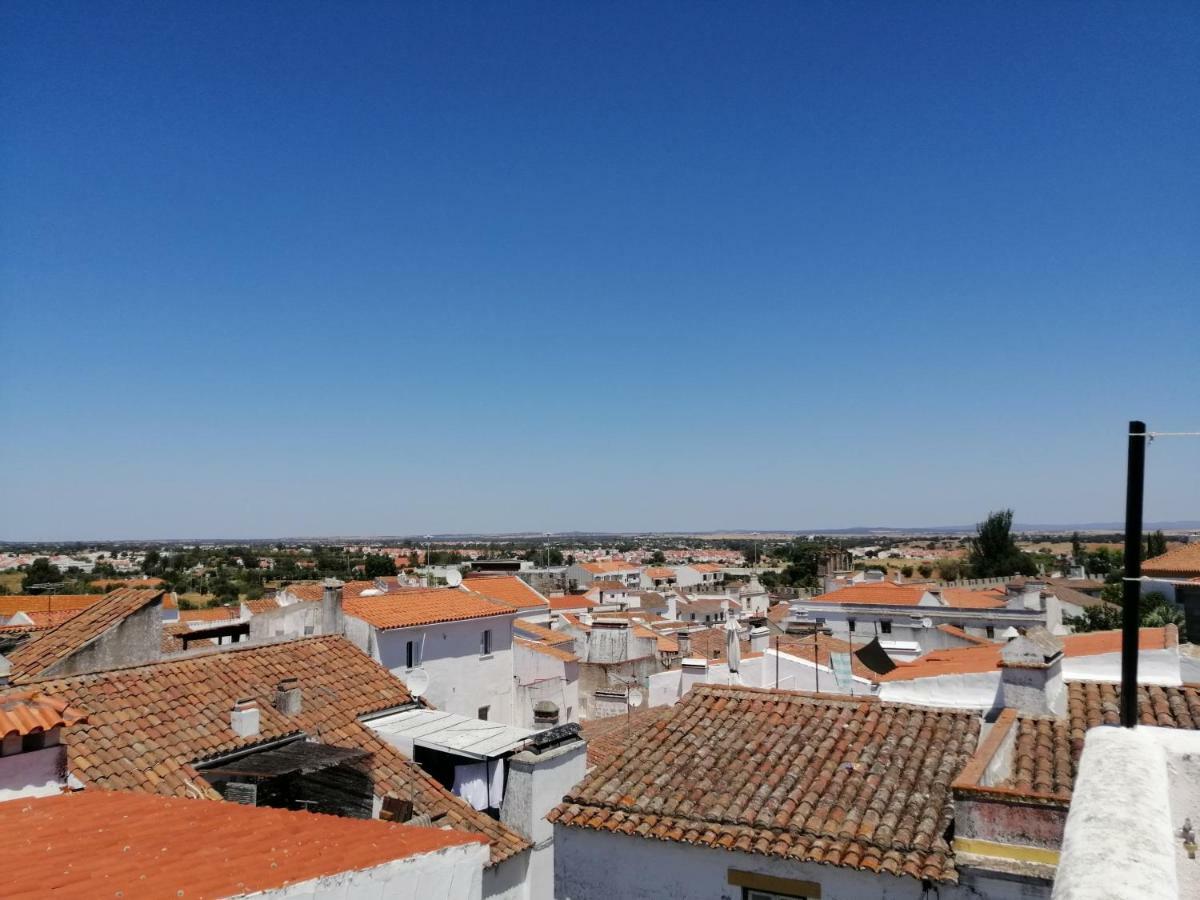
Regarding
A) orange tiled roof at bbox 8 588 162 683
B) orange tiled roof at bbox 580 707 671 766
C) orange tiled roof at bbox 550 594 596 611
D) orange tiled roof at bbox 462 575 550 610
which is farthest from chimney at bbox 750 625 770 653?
orange tiled roof at bbox 550 594 596 611

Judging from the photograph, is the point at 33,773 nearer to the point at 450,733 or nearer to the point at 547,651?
the point at 450,733

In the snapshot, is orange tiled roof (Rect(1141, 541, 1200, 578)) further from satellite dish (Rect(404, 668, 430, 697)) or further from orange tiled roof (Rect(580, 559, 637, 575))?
orange tiled roof (Rect(580, 559, 637, 575))

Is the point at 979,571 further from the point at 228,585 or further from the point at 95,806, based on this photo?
the point at 95,806

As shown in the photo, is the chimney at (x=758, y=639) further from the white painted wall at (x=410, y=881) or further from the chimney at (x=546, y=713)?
the white painted wall at (x=410, y=881)

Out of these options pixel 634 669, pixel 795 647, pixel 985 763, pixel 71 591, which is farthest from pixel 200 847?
pixel 71 591

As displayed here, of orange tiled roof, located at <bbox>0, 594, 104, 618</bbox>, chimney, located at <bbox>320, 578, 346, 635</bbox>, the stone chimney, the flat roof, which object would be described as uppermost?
the stone chimney

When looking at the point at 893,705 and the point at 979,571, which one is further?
the point at 979,571
